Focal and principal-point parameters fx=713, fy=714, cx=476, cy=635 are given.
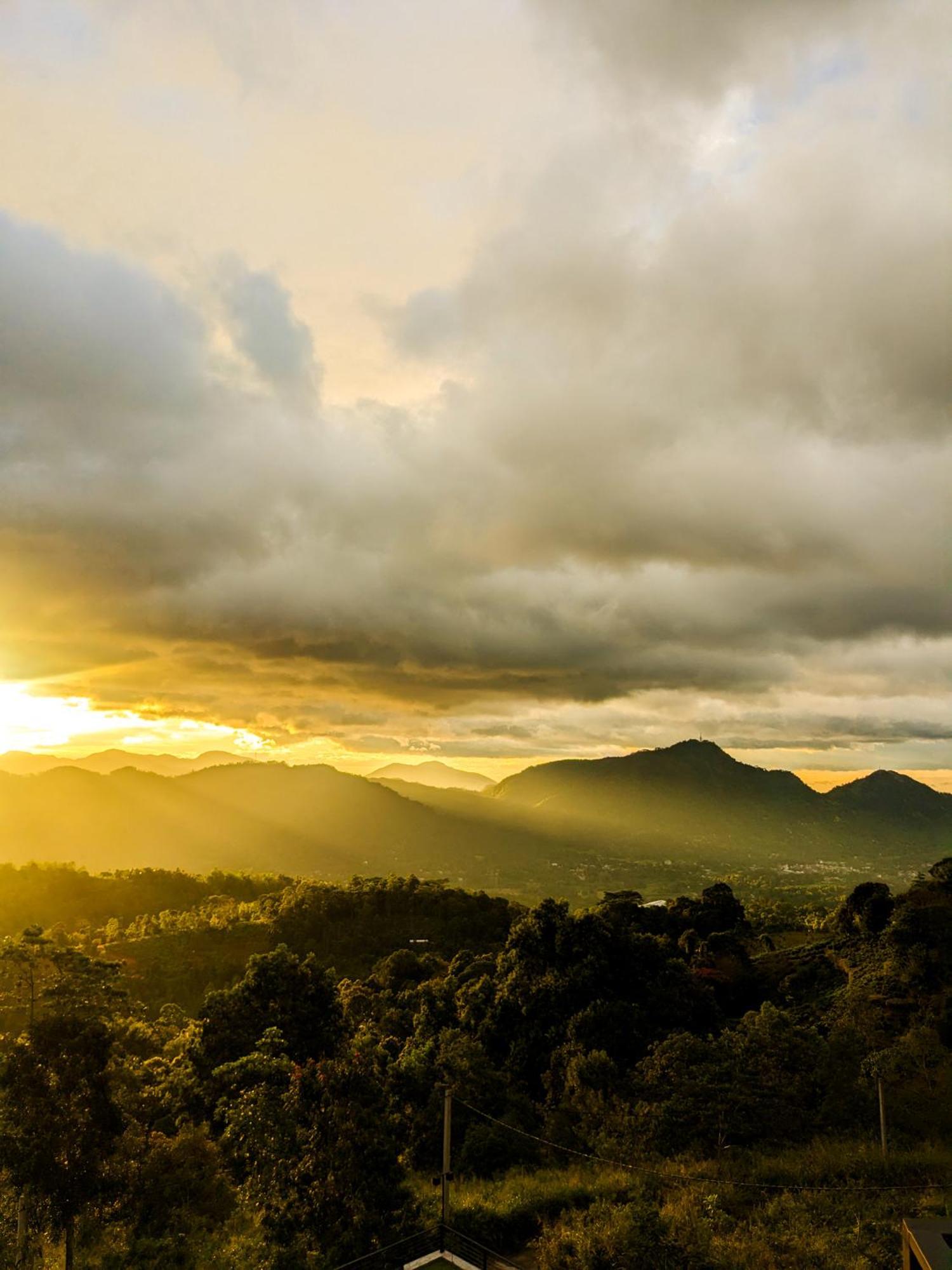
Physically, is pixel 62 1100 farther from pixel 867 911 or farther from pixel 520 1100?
pixel 867 911

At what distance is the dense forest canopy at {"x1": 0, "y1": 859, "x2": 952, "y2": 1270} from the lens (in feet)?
61.2

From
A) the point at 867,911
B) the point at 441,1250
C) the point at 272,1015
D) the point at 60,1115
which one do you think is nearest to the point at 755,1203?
the point at 441,1250

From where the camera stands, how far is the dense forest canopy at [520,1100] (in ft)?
61.2

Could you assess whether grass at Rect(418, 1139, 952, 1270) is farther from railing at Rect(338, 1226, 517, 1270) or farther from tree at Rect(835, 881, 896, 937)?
tree at Rect(835, 881, 896, 937)

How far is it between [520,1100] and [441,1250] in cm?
1207

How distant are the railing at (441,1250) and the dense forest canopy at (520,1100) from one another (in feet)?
1.55

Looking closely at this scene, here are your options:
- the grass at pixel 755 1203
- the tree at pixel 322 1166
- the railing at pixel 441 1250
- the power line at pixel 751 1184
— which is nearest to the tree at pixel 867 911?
the grass at pixel 755 1203

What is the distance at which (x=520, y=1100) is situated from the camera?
104 feet

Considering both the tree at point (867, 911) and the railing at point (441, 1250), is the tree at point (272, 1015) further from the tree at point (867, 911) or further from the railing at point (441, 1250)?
the tree at point (867, 911)

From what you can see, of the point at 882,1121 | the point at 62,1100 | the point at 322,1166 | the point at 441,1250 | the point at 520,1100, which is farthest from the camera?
the point at 520,1100

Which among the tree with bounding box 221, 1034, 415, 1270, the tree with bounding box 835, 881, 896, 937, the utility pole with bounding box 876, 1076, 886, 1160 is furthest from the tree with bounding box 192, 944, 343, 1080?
the tree with bounding box 835, 881, 896, 937

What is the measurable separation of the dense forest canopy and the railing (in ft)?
1.55

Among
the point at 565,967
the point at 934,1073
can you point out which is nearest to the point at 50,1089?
the point at 565,967

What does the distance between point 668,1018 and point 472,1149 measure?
666 inches
